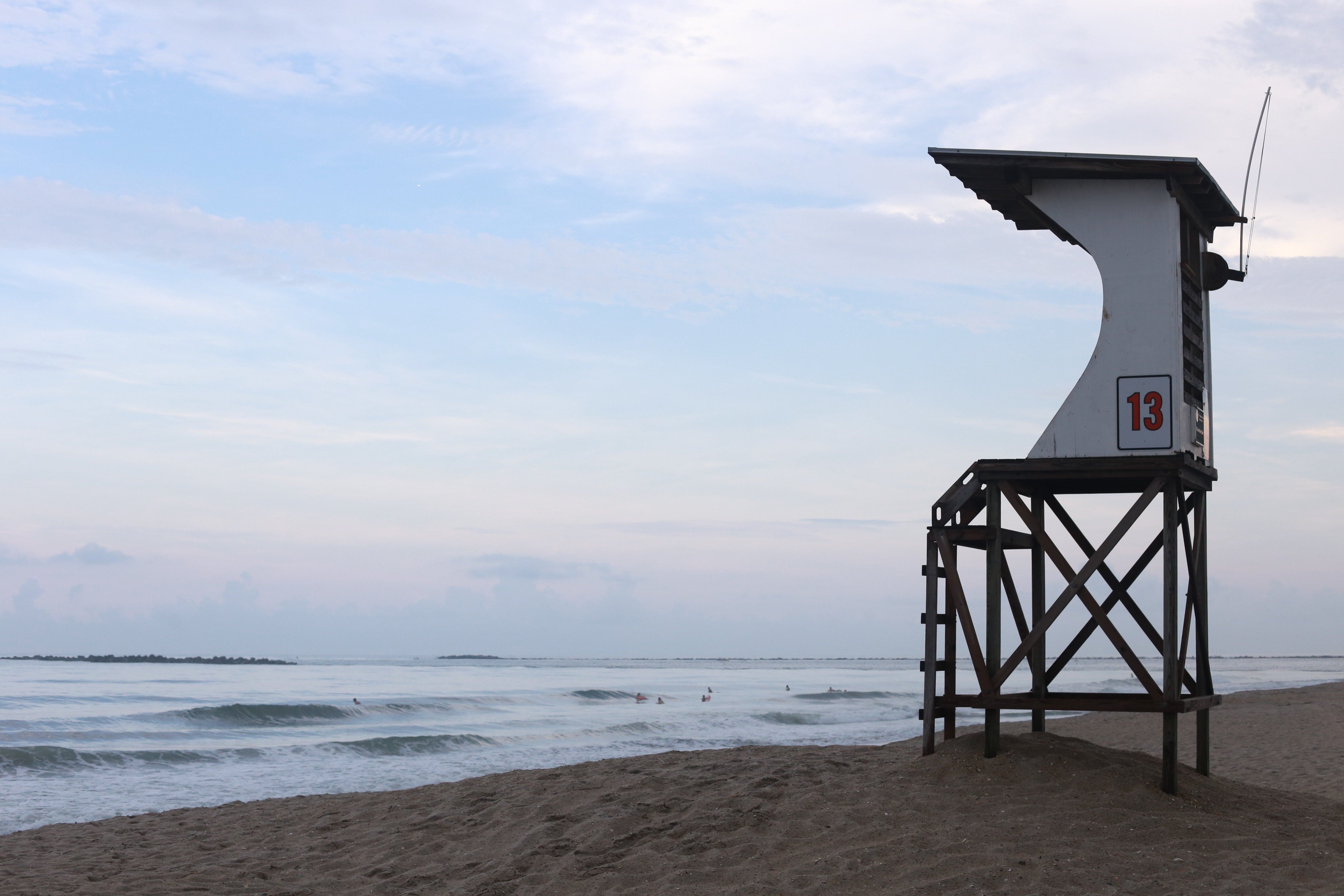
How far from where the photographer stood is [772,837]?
774 cm

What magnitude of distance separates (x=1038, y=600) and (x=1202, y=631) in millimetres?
1396

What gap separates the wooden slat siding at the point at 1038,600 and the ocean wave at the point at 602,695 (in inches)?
1462

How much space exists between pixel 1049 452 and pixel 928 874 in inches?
152

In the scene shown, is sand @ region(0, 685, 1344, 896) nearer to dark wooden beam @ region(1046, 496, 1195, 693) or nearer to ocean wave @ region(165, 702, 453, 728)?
dark wooden beam @ region(1046, 496, 1195, 693)

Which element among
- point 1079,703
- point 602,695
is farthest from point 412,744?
point 602,695

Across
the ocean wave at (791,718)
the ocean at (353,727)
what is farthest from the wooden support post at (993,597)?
the ocean wave at (791,718)

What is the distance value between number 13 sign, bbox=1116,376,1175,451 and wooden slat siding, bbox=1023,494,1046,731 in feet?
3.34

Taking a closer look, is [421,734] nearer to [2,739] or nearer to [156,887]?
[2,739]

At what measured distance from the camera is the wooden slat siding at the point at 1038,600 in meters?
9.39

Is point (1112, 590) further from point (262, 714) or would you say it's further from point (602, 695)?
point (602, 695)

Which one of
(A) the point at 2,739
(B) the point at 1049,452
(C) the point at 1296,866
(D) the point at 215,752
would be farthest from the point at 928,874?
(A) the point at 2,739

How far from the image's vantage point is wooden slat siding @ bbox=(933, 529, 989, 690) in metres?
8.71

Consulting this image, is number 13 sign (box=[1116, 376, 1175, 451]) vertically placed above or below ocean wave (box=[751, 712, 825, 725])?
above

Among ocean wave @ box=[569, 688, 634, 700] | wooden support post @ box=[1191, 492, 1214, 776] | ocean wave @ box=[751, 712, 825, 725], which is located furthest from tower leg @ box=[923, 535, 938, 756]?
ocean wave @ box=[569, 688, 634, 700]
